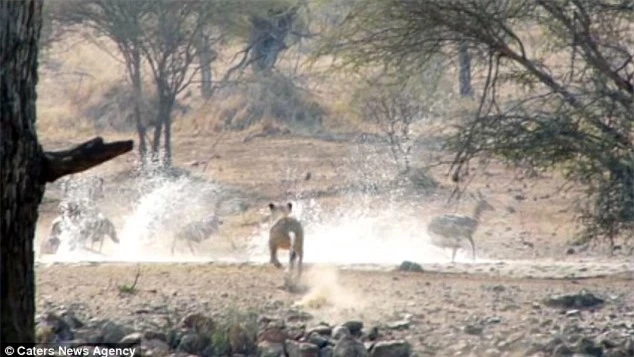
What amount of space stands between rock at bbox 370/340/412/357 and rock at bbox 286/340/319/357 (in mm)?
362

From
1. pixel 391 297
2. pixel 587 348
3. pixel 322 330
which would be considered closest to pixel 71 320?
pixel 322 330

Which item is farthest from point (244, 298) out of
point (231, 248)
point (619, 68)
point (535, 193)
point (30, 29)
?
point (535, 193)

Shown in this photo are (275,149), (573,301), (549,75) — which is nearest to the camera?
(573,301)

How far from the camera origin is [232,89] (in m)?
29.5

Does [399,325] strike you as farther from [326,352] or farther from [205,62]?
[205,62]

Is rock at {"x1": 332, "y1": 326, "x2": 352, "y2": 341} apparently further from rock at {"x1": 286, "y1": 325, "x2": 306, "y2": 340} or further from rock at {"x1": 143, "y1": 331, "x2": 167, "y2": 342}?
rock at {"x1": 143, "y1": 331, "x2": 167, "y2": 342}

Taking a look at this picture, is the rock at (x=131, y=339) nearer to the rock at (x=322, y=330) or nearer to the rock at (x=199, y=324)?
the rock at (x=199, y=324)

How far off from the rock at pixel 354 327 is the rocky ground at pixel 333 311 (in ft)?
0.04

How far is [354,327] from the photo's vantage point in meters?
12.5

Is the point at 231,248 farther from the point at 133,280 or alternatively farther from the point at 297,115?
the point at 297,115

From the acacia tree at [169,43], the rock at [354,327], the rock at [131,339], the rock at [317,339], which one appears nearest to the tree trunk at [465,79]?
the acacia tree at [169,43]

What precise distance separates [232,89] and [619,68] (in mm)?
15270

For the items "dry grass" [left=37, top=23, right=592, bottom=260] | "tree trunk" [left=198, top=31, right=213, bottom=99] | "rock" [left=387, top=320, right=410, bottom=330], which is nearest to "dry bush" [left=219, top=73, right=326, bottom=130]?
"dry grass" [left=37, top=23, right=592, bottom=260]

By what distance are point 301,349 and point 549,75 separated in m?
4.68
